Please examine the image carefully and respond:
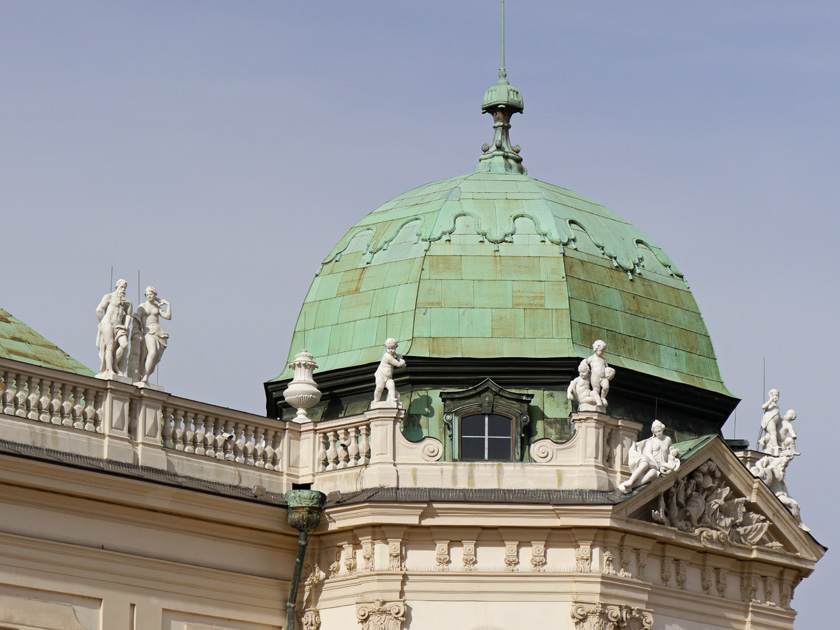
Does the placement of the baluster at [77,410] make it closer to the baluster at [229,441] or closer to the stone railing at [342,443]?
the baluster at [229,441]

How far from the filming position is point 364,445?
33.4 meters

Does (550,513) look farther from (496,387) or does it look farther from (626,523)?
(496,387)

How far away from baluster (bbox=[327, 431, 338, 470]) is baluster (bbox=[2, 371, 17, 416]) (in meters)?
5.73

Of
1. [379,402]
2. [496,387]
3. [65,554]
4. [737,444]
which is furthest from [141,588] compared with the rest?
[737,444]

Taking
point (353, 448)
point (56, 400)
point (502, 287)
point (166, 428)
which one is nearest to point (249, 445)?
point (353, 448)

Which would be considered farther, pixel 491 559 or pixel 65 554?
pixel 491 559

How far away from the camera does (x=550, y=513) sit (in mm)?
32156

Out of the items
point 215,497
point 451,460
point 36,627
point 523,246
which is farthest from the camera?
point 523,246

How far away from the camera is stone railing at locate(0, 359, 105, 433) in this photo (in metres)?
30.2

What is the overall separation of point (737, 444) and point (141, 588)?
1208cm

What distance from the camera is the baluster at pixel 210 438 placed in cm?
3275

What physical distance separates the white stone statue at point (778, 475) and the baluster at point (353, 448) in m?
7.01

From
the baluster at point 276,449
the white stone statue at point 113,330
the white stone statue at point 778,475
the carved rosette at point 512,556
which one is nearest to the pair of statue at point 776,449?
the white stone statue at point 778,475

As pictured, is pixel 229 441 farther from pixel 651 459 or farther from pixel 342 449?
pixel 651 459
